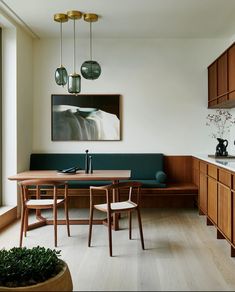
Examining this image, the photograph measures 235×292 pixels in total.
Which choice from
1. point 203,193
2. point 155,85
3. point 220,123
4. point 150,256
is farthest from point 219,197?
point 155,85

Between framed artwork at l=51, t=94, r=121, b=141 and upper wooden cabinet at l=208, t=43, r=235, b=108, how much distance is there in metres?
1.40

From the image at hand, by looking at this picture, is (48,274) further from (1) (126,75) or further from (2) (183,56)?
(2) (183,56)

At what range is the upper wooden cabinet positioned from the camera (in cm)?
399

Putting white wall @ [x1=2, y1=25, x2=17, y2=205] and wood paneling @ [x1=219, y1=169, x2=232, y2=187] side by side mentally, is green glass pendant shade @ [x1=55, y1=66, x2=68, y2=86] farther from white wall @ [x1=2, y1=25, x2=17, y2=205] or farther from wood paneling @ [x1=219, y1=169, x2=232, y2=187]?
wood paneling @ [x1=219, y1=169, x2=232, y2=187]

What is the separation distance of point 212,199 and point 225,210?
0.56 meters

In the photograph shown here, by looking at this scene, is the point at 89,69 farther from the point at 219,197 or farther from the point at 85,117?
the point at 219,197

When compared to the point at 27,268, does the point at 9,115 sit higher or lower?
higher

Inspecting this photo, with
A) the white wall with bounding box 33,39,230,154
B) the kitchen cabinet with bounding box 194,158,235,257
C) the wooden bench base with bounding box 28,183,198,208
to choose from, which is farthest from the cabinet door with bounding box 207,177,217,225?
the white wall with bounding box 33,39,230,154

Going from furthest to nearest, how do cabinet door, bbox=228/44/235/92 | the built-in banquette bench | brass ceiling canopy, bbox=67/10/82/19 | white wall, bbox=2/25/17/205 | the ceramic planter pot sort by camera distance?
the built-in banquette bench, white wall, bbox=2/25/17/205, brass ceiling canopy, bbox=67/10/82/19, cabinet door, bbox=228/44/235/92, the ceramic planter pot

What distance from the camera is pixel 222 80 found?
14.5 ft

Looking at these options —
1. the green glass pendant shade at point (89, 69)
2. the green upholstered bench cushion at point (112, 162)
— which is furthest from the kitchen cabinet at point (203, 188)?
the green glass pendant shade at point (89, 69)

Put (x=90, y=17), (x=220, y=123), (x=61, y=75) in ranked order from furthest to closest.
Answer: (x=220, y=123) < (x=90, y=17) < (x=61, y=75)

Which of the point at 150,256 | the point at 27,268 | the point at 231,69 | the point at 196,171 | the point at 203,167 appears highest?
the point at 231,69

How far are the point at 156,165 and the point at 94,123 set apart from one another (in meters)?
1.14
